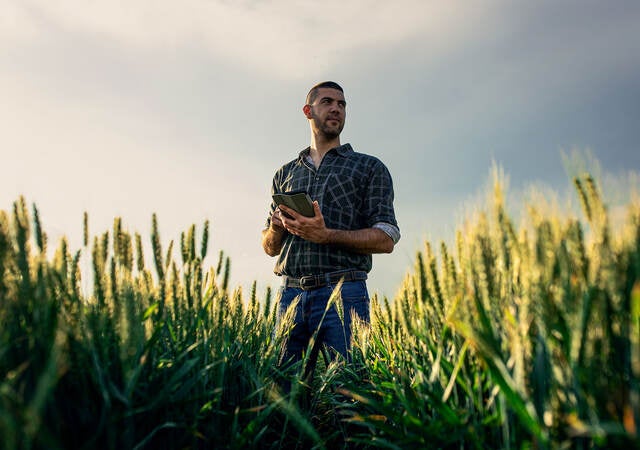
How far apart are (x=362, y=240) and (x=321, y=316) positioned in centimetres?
67

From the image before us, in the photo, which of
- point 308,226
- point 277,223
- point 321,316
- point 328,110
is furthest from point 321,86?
point 321,316

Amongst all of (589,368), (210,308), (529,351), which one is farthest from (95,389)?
(589,368)

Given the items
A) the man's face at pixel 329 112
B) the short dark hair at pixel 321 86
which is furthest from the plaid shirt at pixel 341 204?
the short dark hair at pixel 321 86

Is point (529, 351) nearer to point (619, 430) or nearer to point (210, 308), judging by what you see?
point (619, 430)

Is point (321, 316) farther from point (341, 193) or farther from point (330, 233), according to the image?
point (341, 193)

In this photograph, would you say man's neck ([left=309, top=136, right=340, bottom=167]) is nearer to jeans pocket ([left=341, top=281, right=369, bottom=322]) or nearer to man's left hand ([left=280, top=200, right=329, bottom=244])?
man's left hand ([left=280, top=200, right=329, bottom=244])

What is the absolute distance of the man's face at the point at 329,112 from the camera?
4234 mm

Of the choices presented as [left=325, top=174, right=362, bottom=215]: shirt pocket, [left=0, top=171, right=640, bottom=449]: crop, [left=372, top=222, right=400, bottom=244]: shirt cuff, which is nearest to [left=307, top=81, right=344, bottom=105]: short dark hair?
[left=325, top=174, right=362, bottom=215]: shirt pocket

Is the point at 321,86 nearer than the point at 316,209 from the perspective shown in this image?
No

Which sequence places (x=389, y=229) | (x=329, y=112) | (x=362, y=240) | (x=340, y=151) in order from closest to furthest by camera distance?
(x=362, y=240), (x=389, y=229), (x=340, y=151), (x=329, y=112)

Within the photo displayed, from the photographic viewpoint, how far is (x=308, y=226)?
344 cm

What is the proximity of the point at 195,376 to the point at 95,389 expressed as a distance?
1.01 ft

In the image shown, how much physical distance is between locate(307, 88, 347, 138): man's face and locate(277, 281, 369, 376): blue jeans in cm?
146

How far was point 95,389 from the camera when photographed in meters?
1.40
